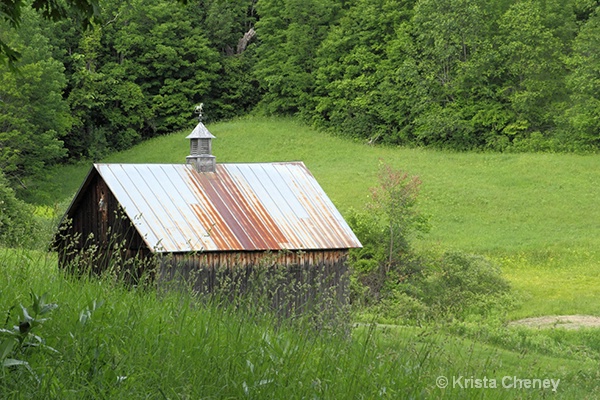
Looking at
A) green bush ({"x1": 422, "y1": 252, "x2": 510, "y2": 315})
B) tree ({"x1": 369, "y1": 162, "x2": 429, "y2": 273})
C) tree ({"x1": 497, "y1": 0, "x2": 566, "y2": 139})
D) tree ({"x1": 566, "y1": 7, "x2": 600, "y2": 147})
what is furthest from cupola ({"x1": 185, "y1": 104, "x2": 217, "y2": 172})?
tree ({"x1": 497, "y1": 0, "x2": 566, "y2": 139})

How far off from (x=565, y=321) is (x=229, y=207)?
1017cm

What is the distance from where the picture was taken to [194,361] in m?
4.33

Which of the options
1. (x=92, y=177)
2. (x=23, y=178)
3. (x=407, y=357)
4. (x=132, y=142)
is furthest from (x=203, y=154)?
(x=132, y=142)

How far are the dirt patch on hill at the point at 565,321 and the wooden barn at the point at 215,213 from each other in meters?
6.71

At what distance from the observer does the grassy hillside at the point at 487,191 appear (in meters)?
31.2

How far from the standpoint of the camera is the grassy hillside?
31219mm

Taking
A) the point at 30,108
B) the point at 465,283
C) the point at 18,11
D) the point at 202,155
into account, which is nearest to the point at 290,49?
the point at 30,108

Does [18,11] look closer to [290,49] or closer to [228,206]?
[228,206]

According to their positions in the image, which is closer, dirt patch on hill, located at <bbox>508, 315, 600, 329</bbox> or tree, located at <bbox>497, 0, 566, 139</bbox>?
dirt patch on hill, located at <bbox>508, 315, 600, 329</bbox>

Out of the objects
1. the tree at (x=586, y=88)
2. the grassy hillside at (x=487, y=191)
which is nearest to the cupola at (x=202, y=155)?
the grassy hillside at (x=487, y=191)

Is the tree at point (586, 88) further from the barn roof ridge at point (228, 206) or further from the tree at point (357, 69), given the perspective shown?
the barn roof ridge at point (228, 206)

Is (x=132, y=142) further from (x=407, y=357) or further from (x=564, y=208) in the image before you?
(x=407, y=357)

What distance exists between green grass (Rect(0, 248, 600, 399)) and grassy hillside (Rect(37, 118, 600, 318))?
68.2ft

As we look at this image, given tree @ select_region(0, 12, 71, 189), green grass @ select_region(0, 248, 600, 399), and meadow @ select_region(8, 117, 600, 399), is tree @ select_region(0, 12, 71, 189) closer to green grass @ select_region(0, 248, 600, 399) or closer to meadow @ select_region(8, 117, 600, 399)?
meadow @ select_region(8, 117, 600, 399)
